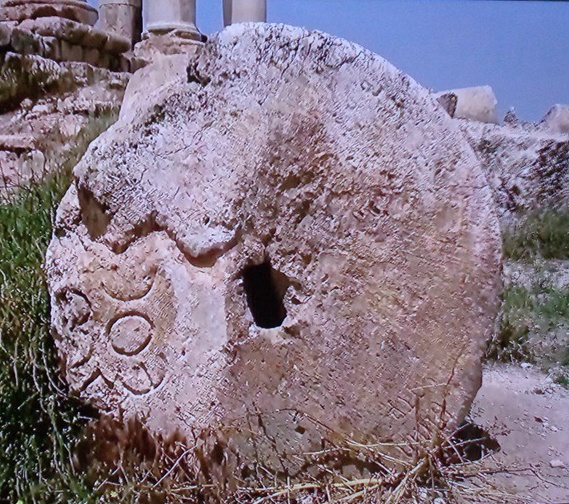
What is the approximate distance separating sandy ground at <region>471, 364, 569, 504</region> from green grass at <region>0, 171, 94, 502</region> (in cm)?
117

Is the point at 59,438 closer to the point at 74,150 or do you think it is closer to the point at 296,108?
the point at 296,108

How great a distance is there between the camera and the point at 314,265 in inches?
76.7

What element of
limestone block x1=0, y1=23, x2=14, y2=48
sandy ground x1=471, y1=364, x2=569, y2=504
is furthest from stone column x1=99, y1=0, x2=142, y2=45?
sandy ground x1=471, y1=364, x2=569, y2=504

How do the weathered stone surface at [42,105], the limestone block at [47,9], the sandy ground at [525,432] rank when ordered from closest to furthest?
the sandy ground at [525,432]
the weathered stone surface at [42,105]
the limestone block at [47,9]

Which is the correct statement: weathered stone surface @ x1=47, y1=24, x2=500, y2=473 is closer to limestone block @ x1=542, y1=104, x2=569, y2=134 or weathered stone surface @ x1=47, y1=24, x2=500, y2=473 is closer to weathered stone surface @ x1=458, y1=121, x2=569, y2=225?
weathered stone surface @ x1=458, y1=121, x2=569, y2=225

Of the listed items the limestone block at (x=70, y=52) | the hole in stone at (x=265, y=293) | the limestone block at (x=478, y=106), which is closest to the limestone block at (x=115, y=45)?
the limestone block at (x=70, y=52)

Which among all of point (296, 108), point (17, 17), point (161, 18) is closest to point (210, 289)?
point (296, 108)

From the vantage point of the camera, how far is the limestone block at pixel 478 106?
20.4 ft

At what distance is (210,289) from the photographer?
75.9 inches

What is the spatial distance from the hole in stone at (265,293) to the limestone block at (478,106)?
4.54m

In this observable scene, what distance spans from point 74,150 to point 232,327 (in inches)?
70.9

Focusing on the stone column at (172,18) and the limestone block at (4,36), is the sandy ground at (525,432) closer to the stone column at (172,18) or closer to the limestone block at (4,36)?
the limestone block at (4,36)

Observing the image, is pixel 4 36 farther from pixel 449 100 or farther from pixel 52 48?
pixel 449 100

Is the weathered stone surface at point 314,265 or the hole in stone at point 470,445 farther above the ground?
the weathered stone surface at point 314,265
